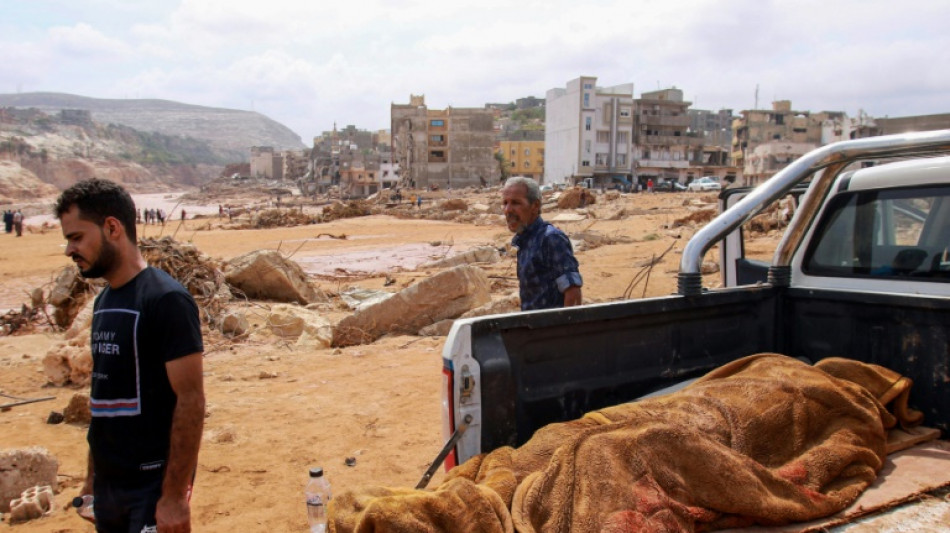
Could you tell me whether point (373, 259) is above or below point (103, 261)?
below

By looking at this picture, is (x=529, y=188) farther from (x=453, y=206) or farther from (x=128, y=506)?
(x=453, y=206)

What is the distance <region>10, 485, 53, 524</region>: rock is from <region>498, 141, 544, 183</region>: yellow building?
8971 centimetres

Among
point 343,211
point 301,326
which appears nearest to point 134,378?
point 301,326

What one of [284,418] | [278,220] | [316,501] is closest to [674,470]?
[316,501]

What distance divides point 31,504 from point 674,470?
3939 millimetres

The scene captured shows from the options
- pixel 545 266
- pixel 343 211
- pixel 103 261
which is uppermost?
pixel 103 261

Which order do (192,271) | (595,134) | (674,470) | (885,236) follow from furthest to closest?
(595,134), (192,271), (885,236), (674,470)

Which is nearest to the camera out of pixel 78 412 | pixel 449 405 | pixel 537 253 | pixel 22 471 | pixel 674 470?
pixel 674 470

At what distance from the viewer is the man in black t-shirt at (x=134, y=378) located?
2348 mm

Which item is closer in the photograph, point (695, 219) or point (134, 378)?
point (134, 378)

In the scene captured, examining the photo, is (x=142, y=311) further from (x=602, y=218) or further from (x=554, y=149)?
(x=554, y=149)

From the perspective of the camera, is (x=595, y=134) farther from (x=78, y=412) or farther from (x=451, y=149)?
(x=78, y=412)

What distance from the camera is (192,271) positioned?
11.3m

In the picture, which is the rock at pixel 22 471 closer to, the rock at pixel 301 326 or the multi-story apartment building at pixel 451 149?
the rock at pixel 301 326
